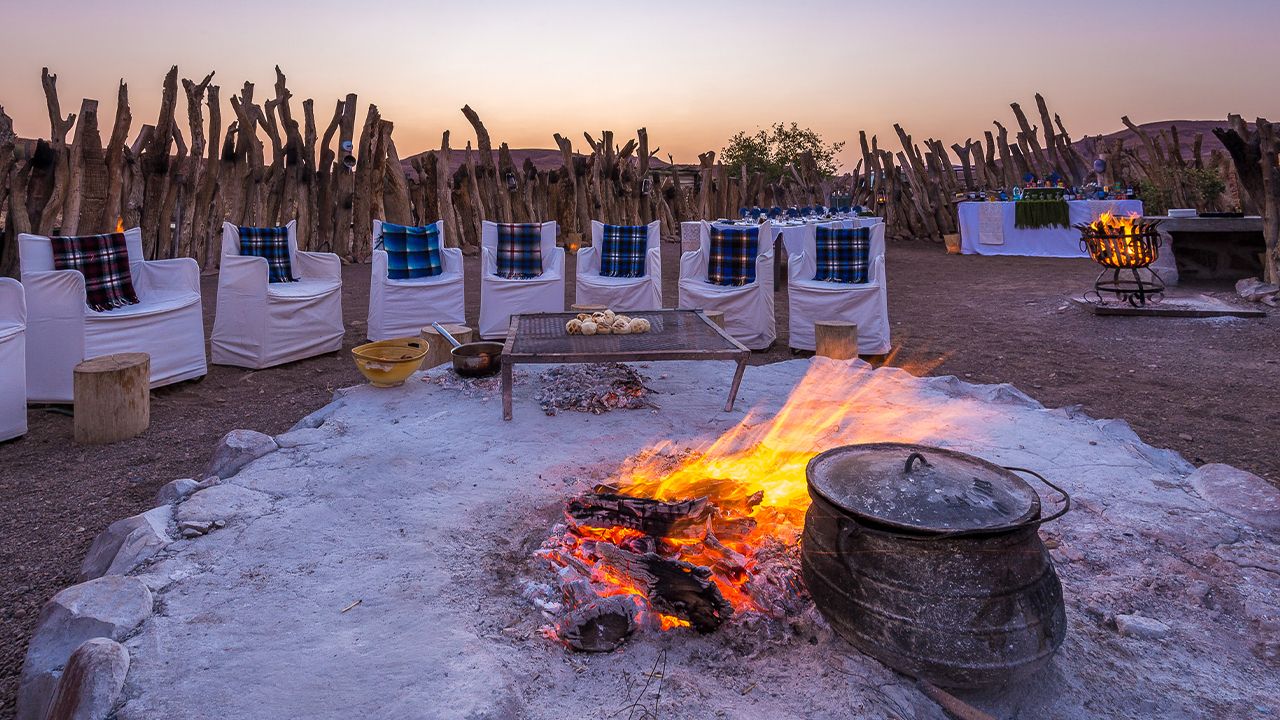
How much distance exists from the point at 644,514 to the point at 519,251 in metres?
4.62

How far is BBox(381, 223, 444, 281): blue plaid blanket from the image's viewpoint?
599 cm

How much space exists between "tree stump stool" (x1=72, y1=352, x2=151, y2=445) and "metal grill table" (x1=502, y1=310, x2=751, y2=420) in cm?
203

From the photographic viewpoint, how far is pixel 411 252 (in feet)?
20.1

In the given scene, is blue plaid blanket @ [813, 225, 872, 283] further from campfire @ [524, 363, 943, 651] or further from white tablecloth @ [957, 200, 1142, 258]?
white tablecloth @ [957, 200, 1142, 258]

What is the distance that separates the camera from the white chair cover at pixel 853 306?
18.0 feet

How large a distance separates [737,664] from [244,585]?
1456 mm

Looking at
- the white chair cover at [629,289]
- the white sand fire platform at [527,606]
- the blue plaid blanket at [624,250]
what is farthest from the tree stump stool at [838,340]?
the blue plaid blanket at [624,250]

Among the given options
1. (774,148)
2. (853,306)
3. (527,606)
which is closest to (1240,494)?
(527,606)

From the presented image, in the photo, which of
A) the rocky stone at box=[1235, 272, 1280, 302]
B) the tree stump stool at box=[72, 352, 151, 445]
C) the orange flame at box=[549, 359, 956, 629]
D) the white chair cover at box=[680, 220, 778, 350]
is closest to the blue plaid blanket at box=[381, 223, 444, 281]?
the white chair cover at box=[680, 220, 778, 350]

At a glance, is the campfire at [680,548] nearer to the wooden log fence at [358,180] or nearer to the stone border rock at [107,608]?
the stone border rock at [107,608]

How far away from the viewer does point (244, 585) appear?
2.05m

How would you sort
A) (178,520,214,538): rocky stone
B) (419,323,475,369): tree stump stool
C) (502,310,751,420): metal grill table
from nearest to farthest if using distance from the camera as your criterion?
(178,520,214,538): rocky stone → (502,310,751,420): metal grill table → (419,323,475,369): tree stump stool

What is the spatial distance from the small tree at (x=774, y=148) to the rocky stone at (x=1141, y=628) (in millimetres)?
26341

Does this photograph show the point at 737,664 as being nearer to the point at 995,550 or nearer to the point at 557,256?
the point at 995,550
